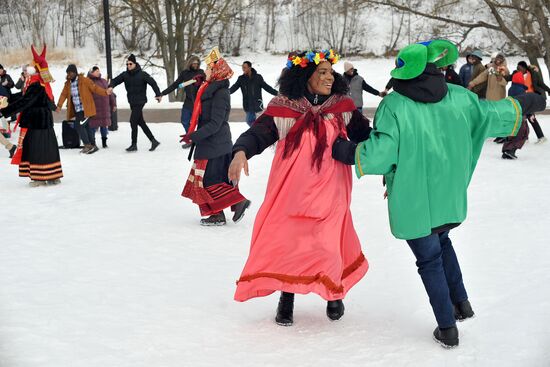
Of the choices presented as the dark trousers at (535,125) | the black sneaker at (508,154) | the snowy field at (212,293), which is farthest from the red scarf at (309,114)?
the dark trousers at (535,125)

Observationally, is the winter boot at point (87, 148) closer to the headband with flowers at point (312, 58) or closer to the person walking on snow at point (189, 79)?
the person walking on snow at point (189, 79)

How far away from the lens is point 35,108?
977 cm

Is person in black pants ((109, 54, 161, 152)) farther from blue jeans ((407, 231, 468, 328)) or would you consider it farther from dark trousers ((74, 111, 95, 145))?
blue jeans ((407, 231, 468, 328))

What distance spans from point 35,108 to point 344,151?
21.1 feet

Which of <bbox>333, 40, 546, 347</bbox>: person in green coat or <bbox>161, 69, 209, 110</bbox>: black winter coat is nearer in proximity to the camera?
<bbox>333, 40, 546, 347</bbox>: person in green coat

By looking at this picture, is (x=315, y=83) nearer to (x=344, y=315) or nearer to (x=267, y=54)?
(x=344, y=315)

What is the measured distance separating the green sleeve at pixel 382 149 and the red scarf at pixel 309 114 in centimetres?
38

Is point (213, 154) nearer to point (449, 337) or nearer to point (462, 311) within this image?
point (462, 311)

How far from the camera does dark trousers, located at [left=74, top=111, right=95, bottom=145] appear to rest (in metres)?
12.9

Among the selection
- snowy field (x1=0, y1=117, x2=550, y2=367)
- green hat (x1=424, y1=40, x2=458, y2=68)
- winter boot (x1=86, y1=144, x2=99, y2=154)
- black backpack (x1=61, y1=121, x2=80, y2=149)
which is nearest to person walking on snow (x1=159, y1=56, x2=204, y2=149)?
winter boot (x1=86, y1=144, x2=99, y2=154)

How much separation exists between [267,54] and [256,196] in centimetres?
2582

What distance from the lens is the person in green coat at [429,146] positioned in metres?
4.00

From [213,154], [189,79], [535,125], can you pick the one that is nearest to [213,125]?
[213,154]

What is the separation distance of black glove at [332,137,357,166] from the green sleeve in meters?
0.14
